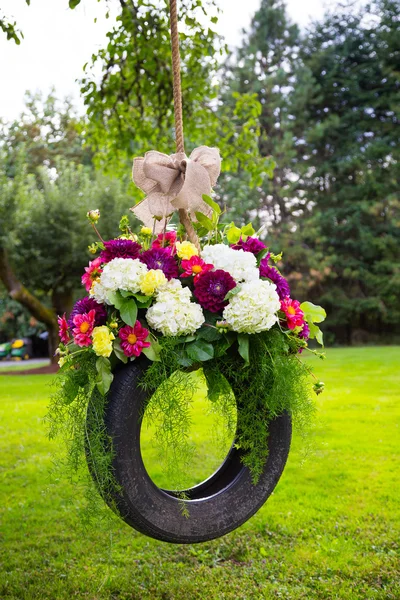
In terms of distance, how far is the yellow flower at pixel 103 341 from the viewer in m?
1.72

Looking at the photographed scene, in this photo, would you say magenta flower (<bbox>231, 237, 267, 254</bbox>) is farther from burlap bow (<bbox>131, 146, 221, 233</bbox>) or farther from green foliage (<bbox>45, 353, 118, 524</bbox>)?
green foliage (<bbox>45, 353, 118, 524</bbox>)

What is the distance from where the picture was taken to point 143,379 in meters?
1.78

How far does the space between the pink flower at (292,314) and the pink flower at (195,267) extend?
26cm

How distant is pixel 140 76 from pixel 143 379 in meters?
4.79

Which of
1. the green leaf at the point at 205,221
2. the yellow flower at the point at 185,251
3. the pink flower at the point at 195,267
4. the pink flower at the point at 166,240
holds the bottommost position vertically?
the pink flower at the point at 195,267

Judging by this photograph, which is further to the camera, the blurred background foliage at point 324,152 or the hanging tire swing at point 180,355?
the blurred background foliage at point 324,152

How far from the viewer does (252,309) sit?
1.75 metres

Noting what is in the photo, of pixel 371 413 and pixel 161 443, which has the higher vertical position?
pixel 161 443

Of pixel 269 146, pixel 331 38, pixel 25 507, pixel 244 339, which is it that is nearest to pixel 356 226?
pixel 269 146

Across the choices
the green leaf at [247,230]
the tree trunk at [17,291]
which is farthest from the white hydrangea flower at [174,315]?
the tree trunk at [17,291]

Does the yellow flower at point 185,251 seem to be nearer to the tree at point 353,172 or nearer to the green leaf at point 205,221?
the green leaf at point 205,221

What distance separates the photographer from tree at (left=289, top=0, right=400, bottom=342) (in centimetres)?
1877

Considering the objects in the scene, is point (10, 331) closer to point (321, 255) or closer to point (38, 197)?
point (38, 197)

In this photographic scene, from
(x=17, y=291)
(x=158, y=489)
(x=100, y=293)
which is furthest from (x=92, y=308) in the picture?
(x=17, y=291)
